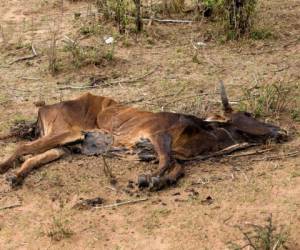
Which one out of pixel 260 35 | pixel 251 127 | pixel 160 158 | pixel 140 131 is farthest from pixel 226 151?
pixel 260 35

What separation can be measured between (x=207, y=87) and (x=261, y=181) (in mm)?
2331

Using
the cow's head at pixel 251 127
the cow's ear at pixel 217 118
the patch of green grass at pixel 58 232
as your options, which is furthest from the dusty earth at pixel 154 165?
the cow's ear at pixel 217 118

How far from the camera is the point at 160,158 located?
545cm

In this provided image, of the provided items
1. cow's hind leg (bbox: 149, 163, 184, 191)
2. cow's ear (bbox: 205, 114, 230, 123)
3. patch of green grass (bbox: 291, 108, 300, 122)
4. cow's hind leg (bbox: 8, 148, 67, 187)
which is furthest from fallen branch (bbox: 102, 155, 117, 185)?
patch of green grass (bbox: 291, 108, 300, 122)

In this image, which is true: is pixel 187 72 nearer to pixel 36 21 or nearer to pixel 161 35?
pixel 161 35

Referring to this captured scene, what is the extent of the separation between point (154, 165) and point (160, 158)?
0.64ft

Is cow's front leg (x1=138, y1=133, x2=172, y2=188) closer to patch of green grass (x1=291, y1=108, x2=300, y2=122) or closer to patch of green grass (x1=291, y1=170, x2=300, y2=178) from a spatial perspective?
patch of green grass (x1=291, y1=170, x2=300, y2=178)

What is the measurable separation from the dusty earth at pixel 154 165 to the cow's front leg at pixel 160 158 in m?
0.09

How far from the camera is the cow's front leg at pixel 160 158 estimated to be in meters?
5.20

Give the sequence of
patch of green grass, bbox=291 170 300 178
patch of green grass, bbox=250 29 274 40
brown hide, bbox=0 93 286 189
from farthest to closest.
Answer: patch of green grass, bbox=250 29 274 40 < brown hide, bbox=0 93 286 189 < patch of green grass, bbox=291 170 300 178

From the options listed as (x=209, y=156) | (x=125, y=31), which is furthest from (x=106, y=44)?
(x=209, y=156)

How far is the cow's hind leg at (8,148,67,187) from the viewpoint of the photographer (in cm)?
543

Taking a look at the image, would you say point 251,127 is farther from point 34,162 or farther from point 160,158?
point 34,162

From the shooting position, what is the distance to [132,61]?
827 centimetres
